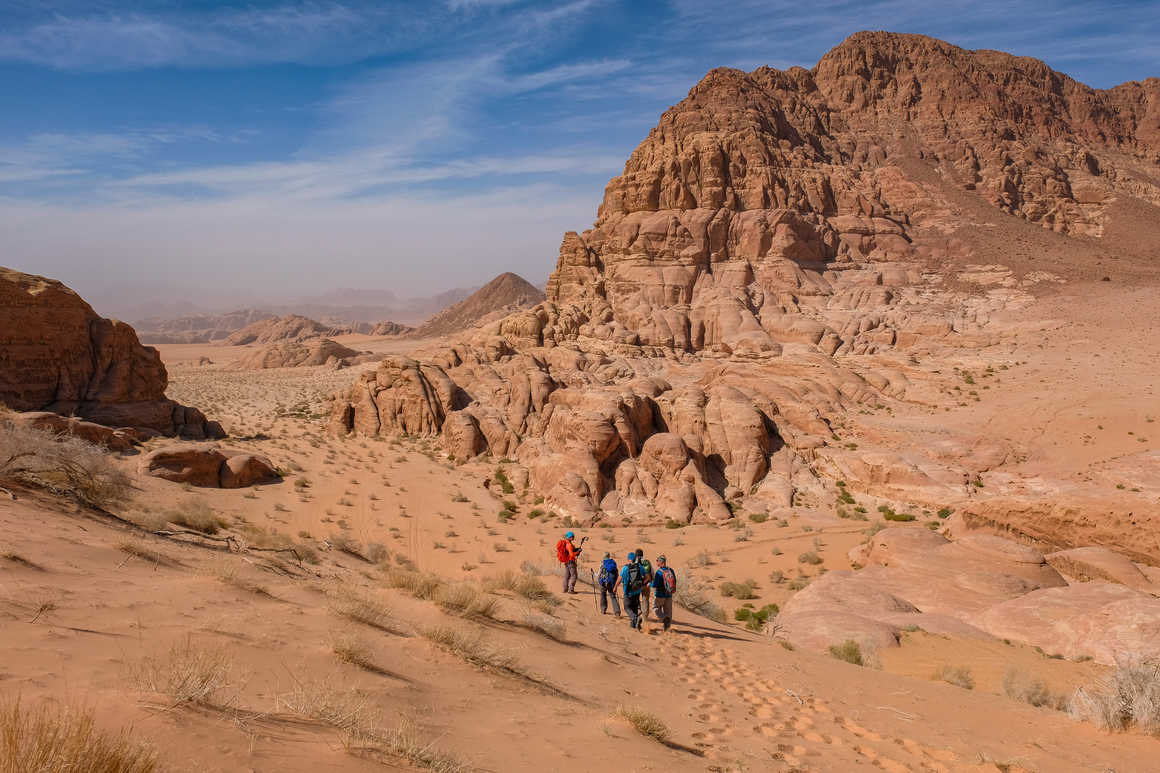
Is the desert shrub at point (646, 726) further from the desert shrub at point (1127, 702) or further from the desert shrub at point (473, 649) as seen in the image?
the desert shrub at point (1127, 702)

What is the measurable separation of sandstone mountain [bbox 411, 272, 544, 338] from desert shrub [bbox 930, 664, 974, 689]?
11889cm

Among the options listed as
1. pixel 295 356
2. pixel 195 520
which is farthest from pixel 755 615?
pixel 295 356

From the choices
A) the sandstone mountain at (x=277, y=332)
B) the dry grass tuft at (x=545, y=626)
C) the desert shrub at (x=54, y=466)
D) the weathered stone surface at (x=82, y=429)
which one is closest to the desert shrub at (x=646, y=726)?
the dry grass tuft at (x=545, y=626)

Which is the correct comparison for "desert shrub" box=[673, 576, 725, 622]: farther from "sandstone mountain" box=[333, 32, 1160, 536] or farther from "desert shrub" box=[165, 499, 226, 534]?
"desert shrub" box=[165, 499, 226, 534]

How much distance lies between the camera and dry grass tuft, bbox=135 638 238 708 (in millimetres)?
3568

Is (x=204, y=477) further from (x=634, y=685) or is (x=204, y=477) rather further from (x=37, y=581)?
(x=634, y=685)

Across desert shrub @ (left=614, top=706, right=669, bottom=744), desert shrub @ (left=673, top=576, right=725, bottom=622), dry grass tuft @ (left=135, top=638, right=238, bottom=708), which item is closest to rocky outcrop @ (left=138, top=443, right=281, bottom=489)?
desert shrub @ (left=673, top=576, right=725, bottom=622)

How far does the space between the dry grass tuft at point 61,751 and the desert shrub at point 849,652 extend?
11.1 meters

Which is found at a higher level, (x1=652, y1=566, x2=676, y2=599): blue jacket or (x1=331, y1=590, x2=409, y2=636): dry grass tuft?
(x1=331, y1=590, x2=409, y2=636): dry grass tuft

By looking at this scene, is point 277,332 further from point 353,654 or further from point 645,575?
point 353,654

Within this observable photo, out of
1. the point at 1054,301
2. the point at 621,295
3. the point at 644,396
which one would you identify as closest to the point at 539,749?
the point at 644,396

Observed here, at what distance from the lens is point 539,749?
15.4 ft

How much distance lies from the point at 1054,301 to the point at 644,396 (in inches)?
1503

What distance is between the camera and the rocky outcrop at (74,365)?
2455 cm
